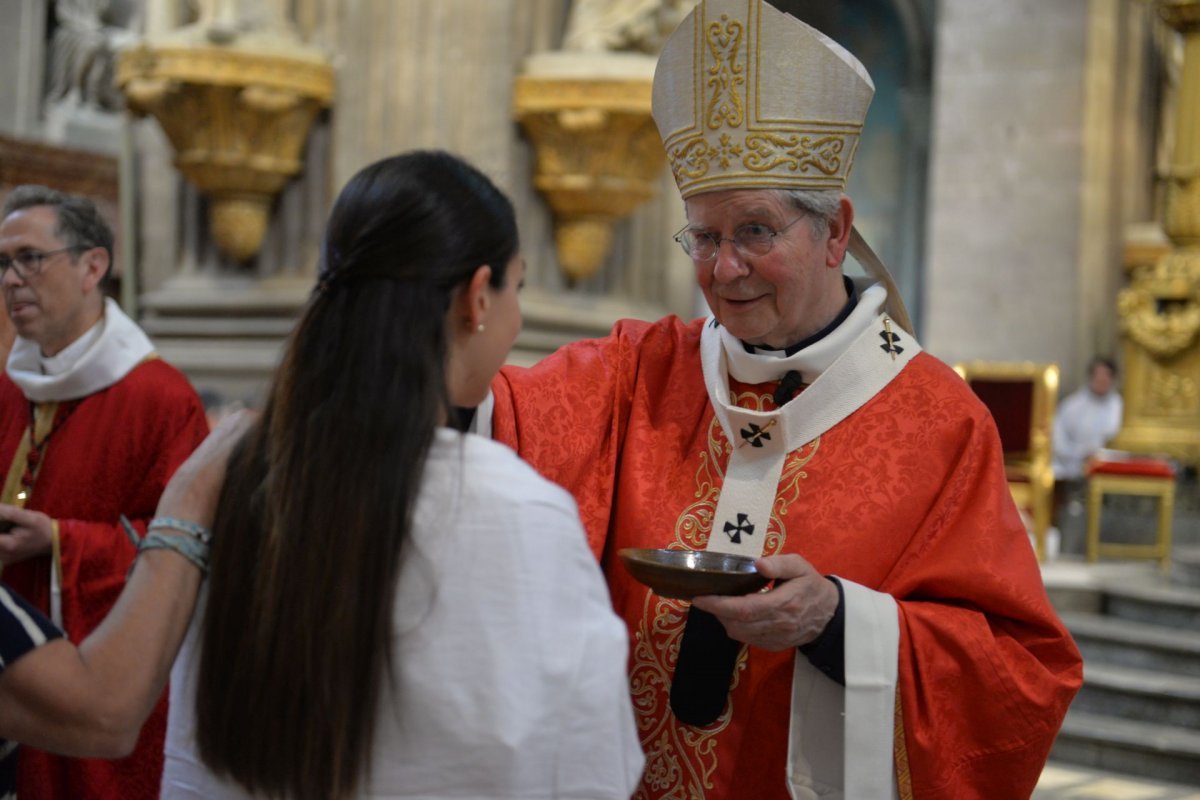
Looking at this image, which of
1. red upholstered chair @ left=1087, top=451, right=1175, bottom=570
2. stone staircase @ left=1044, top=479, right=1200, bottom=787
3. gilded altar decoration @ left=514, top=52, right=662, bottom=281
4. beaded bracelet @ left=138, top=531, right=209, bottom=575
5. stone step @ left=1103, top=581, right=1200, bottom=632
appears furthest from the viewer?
red upholstered chair @ left=1087, top=451, right=1175, bottom=570

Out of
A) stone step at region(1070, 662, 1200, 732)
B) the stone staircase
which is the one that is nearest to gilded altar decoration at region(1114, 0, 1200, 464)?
the stone staircase

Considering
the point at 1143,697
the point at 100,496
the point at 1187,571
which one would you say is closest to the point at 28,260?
the point at 100,496

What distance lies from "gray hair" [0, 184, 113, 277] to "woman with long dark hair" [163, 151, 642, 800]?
175 cm

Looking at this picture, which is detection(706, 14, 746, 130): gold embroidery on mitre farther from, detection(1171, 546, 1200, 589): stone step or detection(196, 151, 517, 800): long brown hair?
detection(1171, 546, 1200, 589): stone step

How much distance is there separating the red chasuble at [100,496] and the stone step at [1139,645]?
15.5 ft

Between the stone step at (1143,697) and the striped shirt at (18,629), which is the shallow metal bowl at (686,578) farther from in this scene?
the stone step at (1143,697)

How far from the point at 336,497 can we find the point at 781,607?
759 millimetres

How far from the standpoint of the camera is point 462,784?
1.57 m

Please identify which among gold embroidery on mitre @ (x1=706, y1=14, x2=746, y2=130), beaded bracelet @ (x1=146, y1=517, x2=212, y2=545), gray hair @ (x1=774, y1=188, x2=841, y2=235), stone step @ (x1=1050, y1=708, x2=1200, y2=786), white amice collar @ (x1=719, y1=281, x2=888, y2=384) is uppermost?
gold embroidery on mitre @ (x1=706, y1=14, x2=746, y2=130)

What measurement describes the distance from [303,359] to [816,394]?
43.8 inches

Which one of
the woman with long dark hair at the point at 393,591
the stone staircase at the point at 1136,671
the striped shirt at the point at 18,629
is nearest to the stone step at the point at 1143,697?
the stone staircase at the point at 1136,671

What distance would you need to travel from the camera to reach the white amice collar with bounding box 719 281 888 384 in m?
2.53

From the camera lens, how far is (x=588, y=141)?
508cm

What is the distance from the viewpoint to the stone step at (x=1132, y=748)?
5.88 meters
